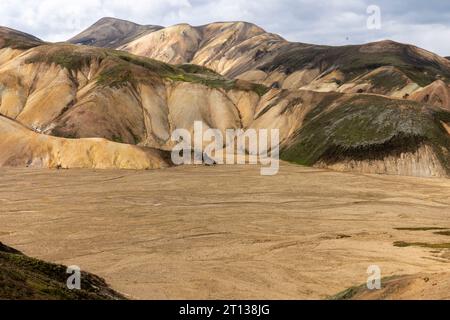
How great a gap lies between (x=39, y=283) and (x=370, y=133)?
3647 inches

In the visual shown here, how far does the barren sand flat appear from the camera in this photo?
39781 millimetres

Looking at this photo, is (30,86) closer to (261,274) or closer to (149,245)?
(149,245)

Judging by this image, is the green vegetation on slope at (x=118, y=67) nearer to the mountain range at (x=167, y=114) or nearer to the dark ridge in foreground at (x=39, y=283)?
the mountain range at (x=167, y=114)

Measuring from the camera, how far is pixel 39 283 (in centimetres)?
2605

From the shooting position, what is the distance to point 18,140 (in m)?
106

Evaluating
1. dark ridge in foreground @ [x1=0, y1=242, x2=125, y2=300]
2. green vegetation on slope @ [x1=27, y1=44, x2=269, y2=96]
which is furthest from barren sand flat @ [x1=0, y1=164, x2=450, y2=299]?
green vegetation on slope @ [x1=27, y1=44, x2=269, y2=96]

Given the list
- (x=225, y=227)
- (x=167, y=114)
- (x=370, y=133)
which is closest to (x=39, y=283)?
(x=225, y=227)

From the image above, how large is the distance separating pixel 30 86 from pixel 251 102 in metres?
55.9

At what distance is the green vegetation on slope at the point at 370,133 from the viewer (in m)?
106

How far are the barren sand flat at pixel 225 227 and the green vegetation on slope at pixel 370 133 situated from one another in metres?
10.4

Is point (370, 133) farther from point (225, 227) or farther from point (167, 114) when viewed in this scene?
point (225, 227)

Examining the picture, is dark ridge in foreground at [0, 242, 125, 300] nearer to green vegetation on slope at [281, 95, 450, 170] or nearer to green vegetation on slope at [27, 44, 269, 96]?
green vegetation on slope at [281, 95, 450, 170]

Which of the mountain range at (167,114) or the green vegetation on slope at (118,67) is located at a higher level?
the green vegetation on slope at (118,67)

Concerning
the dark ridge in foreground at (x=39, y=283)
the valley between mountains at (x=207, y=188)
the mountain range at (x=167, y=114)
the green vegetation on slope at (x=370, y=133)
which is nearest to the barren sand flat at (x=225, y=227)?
the valley between mountains at (x=207, y=188)
